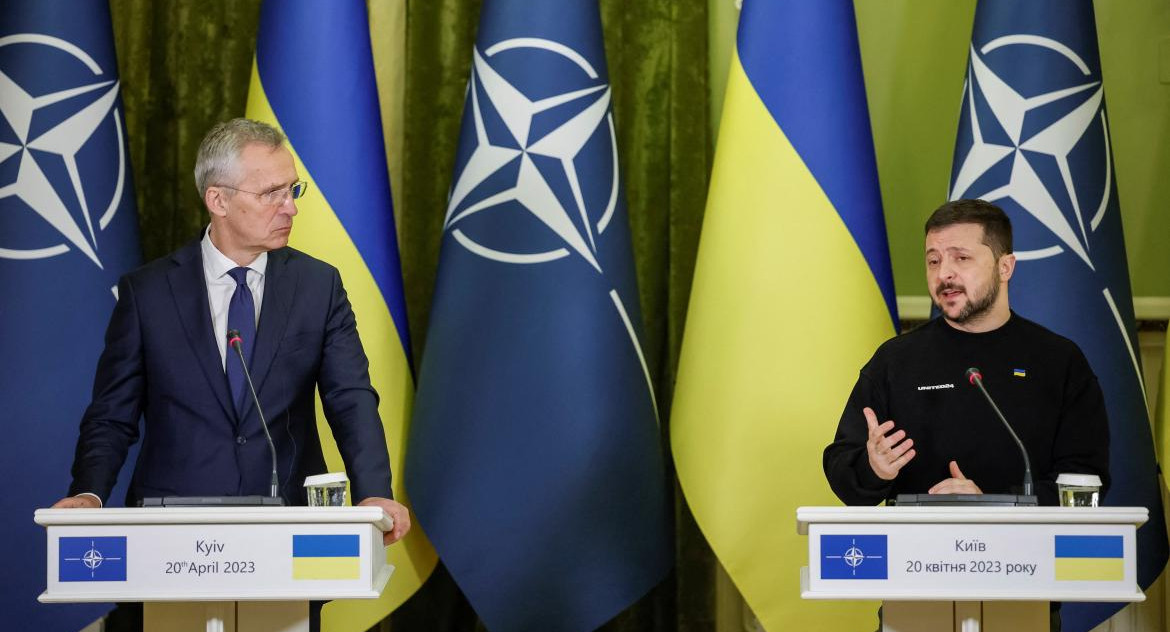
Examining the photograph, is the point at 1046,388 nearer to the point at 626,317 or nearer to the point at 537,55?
the point at 626,317

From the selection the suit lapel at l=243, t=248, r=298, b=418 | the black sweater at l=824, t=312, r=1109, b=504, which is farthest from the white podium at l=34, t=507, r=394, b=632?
the black sweater at l=824, t=312, r=1109, b=504

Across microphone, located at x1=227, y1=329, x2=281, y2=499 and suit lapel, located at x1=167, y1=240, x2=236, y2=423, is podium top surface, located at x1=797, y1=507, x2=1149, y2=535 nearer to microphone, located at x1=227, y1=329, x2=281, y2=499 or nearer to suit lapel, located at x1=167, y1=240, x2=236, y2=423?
microphone, located at x1=227, y1=329, x2=281, y2=499

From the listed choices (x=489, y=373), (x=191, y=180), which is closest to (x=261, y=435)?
(x=489, y=373)

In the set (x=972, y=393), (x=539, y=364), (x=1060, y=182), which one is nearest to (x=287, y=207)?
(x=539, y=364)

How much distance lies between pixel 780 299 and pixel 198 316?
1.60 metres

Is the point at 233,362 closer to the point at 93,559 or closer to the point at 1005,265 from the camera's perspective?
the point at 93,559

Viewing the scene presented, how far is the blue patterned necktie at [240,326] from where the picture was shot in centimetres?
277

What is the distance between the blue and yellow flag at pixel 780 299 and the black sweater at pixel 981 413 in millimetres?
617

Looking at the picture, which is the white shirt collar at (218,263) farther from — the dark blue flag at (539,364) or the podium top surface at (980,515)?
the podium top surface at (980,515)

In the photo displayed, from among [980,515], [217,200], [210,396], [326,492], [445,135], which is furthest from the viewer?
[445,135]

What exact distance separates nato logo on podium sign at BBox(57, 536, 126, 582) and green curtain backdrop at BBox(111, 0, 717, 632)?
7.48ft

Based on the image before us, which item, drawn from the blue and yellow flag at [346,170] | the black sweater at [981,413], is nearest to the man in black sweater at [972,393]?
the black sweater at [981,413]

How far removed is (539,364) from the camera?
369cm

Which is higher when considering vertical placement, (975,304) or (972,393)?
(975,304)
